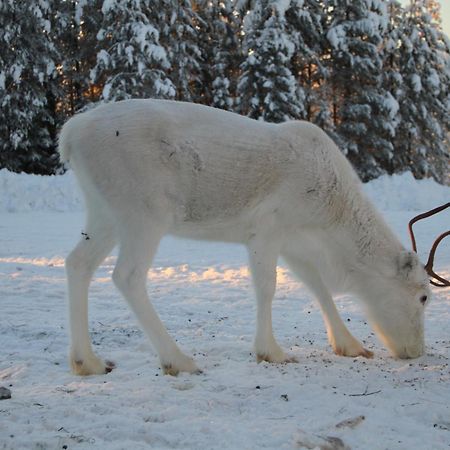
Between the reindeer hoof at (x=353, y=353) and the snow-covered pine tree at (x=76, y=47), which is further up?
the snow-covered pine tree at (x=76, y=47)

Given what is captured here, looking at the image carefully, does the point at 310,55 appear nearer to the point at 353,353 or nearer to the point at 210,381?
the point at 353,353

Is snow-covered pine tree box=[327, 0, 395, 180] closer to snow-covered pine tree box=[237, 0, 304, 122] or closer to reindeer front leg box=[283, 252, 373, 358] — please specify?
snow-covered pine tree box=[237, 0, 304, 122]

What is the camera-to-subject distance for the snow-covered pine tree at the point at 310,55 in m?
27.3

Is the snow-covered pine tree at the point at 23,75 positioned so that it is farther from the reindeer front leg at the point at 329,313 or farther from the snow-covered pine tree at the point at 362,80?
the reindeer front leg at the point at 329,313

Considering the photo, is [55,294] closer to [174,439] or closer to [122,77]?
[174,439]

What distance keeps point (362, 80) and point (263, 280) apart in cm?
2638

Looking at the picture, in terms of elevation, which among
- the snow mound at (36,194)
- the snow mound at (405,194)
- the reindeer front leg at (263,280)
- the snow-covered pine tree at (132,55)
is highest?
A: the snow-covered pine tree at (132,55)

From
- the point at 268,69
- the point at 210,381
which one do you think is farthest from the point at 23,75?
the point at 210,381

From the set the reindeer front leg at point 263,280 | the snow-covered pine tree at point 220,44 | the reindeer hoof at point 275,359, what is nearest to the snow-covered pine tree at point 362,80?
the snow-covered pine tree at point 220,44

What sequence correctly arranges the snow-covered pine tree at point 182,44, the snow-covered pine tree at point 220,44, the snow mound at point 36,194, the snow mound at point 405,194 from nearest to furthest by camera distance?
the snow mound at point 36,194
the snow mound at point 405,194
the snow-covered pine tree at point 182,44
the snow-covered pine tree at point 220,44

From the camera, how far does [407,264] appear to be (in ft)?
16.6

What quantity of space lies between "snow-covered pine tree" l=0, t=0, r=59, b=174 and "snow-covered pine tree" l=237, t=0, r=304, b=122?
8003 mm

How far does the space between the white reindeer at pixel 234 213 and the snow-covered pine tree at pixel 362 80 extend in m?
23.1

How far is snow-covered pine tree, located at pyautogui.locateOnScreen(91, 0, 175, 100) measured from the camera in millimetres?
22062
